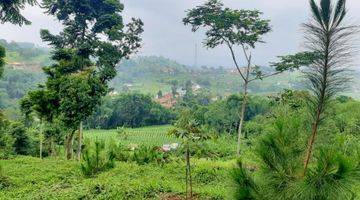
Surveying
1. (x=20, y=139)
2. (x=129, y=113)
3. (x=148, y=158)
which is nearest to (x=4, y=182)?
(x=148, y=158)

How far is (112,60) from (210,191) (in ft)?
42.9

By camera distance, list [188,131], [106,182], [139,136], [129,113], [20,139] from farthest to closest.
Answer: [129,113] < [139,136] < [20,139] < [106,182] < [188,131]

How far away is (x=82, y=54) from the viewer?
2342 cm

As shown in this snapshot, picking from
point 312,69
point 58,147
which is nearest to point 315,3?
point 312,69

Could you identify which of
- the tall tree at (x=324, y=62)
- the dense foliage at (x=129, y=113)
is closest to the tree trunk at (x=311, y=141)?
the tall tree at (x=324, y=62)

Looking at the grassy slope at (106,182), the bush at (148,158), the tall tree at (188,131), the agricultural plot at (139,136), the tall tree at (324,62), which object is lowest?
the agricultural plot at (139,136)

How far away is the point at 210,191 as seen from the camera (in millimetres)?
13422

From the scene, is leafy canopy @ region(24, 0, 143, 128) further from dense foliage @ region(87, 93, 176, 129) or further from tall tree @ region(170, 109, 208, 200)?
dense foliage @ region(87, 93, 176, 129)

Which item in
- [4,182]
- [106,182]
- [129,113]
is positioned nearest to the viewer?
[106,182]

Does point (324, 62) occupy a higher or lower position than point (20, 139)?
higher

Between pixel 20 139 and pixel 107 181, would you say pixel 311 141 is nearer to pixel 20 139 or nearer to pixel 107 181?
pixel 107 181

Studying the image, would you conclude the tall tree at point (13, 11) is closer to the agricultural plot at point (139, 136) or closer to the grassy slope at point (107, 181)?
the grassy slope at point (107, 181)

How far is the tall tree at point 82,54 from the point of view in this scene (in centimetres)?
2131

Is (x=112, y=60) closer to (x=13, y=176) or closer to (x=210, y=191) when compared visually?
(x=13, y=176)
